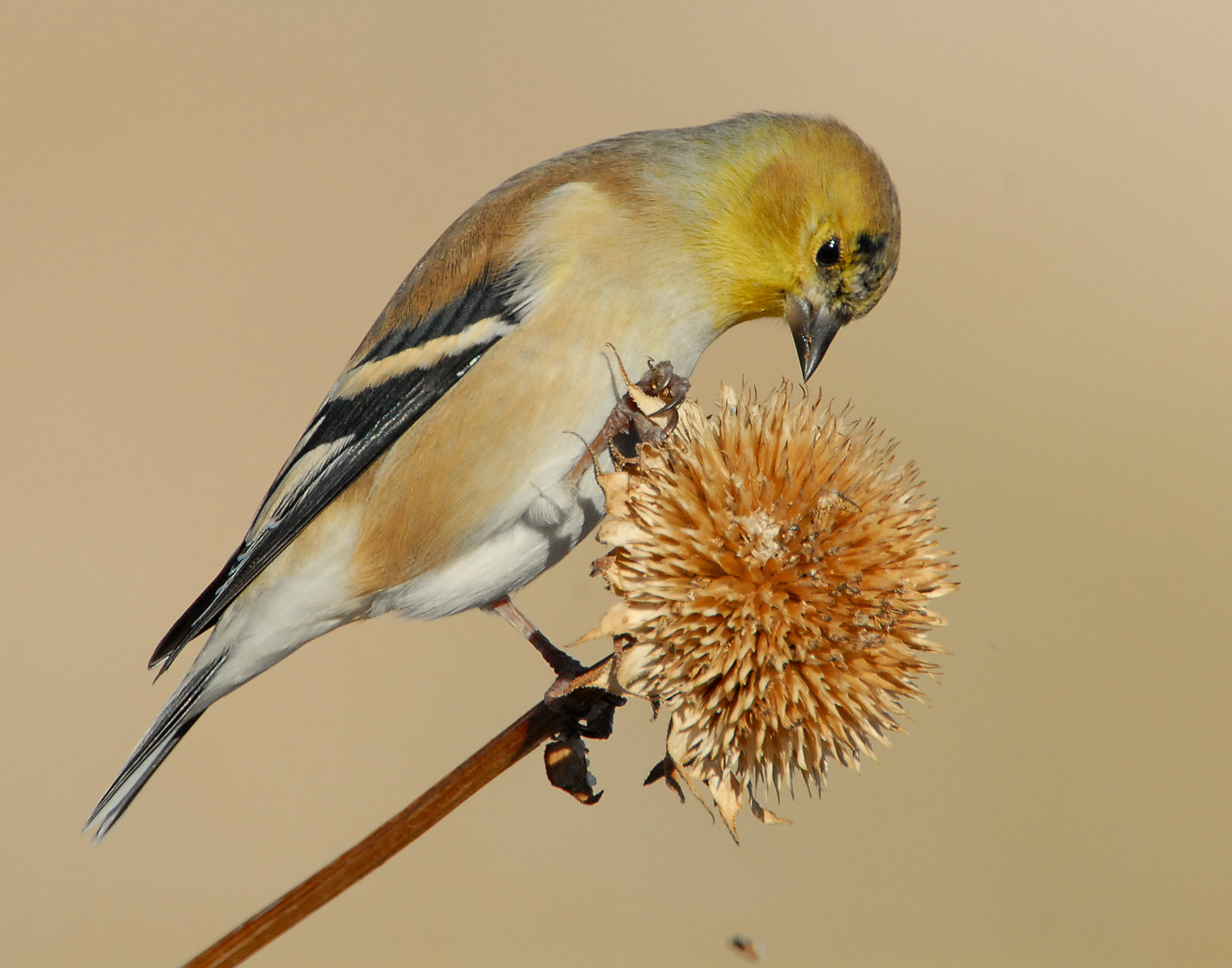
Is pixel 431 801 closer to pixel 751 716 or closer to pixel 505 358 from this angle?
pixel 751 716

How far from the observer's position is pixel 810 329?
2.48 m

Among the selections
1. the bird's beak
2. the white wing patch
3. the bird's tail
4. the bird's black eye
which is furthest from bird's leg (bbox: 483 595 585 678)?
the bird's black eye

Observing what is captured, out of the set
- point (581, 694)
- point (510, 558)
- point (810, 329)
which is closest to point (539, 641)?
point (510, 558)

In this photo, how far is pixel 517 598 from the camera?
6.64 metres

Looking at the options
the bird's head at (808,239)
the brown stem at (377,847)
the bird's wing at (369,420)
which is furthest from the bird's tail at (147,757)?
the bird's head at (808,239)

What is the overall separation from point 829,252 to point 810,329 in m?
0.19

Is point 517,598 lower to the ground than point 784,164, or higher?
higher

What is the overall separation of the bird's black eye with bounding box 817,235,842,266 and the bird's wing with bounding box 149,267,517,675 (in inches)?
29.4

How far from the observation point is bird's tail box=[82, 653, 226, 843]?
2.34 metres

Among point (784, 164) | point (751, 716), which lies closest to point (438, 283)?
point (784, 164)

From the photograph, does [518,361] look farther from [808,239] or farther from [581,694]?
[581,694]

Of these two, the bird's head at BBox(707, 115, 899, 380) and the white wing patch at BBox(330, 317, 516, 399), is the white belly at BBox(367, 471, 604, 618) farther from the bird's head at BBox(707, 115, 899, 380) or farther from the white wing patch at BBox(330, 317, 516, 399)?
the bird's head at BBox(707, 115, 899, 380)

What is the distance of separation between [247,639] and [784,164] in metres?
1.78

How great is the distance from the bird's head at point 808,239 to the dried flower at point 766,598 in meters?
0.84
